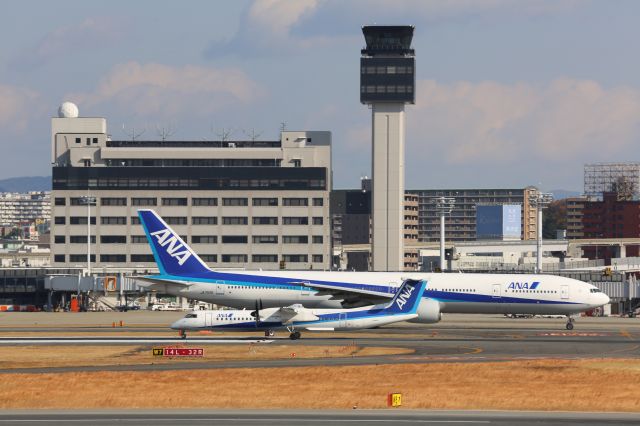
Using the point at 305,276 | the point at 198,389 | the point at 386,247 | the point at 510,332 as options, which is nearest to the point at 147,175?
the point at 386,247

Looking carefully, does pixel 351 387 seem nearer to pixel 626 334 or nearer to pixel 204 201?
pixel 626 334

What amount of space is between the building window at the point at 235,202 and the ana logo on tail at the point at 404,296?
4070 inches

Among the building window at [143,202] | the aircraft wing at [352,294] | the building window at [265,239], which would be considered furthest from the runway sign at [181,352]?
the building window at [143,202]

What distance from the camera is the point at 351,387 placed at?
185 feet

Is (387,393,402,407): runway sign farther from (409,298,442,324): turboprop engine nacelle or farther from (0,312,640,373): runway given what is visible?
(409,298,442,324): turboprop engine nacelle

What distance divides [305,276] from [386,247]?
89.8 m

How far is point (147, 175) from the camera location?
19088cm

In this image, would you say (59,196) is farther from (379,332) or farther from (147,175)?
(379,332)

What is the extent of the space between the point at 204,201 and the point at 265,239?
11.7 metres

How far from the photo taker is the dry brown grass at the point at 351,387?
50844mm

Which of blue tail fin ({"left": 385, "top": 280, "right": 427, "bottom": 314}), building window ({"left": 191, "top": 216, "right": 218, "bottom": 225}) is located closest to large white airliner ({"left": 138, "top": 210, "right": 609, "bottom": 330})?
blue tail fin ({"left": 385, "top": 280, "right": 427, "bottom": 314})

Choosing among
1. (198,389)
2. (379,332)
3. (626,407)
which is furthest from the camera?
(379,332)

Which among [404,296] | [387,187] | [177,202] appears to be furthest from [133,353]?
[387,187]

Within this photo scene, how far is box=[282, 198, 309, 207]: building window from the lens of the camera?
18775 centimetres
